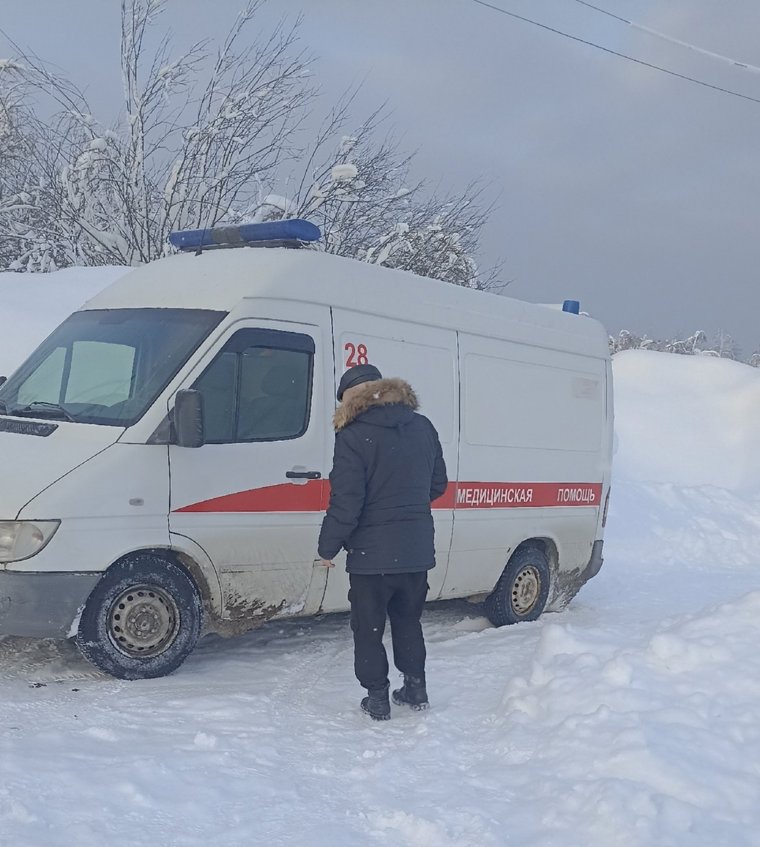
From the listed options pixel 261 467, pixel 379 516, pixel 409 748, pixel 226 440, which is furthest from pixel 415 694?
pixel 226 440

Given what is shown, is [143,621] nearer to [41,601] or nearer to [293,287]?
[41,601]

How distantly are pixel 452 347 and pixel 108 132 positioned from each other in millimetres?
14558

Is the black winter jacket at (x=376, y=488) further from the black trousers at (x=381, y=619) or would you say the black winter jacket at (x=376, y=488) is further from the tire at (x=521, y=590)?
the tire at (x=521, y=590)

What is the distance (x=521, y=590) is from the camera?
26.2 feet

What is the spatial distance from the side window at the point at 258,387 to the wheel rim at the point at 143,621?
0.92m

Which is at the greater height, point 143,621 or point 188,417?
point 188,417

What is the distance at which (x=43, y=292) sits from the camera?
44.3ft

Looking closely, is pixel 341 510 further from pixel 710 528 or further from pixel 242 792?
pixel 710 528

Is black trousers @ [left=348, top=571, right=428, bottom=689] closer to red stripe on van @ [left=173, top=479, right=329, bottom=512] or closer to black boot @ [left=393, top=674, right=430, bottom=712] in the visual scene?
black boot @ [left=393, top=674, right=430, bottom=712]

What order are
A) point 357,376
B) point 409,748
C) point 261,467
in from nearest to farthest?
point 409,748, point 357,376, point 261,467

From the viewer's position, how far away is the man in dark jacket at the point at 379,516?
492 cm

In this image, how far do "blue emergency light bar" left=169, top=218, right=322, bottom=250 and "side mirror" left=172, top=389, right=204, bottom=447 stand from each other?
145 centimetres

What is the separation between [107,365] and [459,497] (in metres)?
2.63

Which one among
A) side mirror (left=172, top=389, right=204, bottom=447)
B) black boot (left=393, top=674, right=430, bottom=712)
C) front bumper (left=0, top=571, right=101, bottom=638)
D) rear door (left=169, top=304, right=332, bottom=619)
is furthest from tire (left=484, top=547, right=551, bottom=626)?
front bumper (left=0, top=571, right=101, bottom=638)
